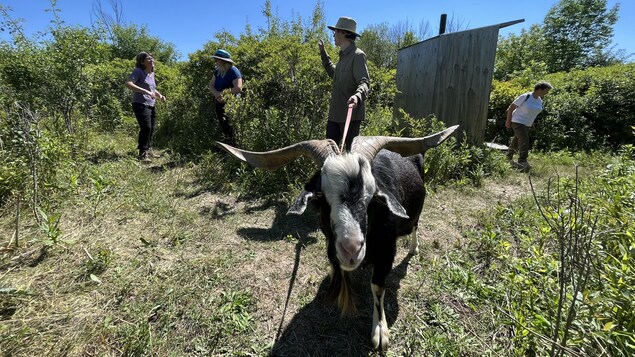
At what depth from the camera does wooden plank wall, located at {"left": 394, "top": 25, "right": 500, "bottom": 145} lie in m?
6.34

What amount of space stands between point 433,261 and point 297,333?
1764 mm

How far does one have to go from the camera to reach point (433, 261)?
350cm

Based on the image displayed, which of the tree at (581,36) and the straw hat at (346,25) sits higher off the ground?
the tree at (581,36)

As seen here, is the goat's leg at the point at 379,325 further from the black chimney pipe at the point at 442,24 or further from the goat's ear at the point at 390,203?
the black chimney pipe at the point at 442,24

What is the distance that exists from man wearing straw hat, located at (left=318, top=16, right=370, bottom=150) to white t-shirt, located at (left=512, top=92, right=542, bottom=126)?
17.1 feet

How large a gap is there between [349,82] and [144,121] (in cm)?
469

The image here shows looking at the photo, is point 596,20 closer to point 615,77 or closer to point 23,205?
point 615,77

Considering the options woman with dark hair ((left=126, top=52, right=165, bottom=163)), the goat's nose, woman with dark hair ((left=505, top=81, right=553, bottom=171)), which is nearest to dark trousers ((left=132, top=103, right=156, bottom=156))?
woman with dark hair ((left=126, top=52, right=165, bottom=163))

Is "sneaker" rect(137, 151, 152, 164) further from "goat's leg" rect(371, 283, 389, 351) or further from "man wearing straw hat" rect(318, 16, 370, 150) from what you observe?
"goat's leg" rect(371, 283, 389, 351)

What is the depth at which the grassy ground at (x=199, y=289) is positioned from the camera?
239cm

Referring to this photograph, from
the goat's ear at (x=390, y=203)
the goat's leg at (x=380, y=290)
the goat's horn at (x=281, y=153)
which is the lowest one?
the goat's leg at (x=380, y=290)

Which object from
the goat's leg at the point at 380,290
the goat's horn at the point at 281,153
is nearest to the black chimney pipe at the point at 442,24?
the goat's horn at the point at 281,153

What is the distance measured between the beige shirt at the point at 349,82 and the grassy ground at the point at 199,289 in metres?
1.62

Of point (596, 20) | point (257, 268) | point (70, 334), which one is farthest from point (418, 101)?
point (596, 20)
